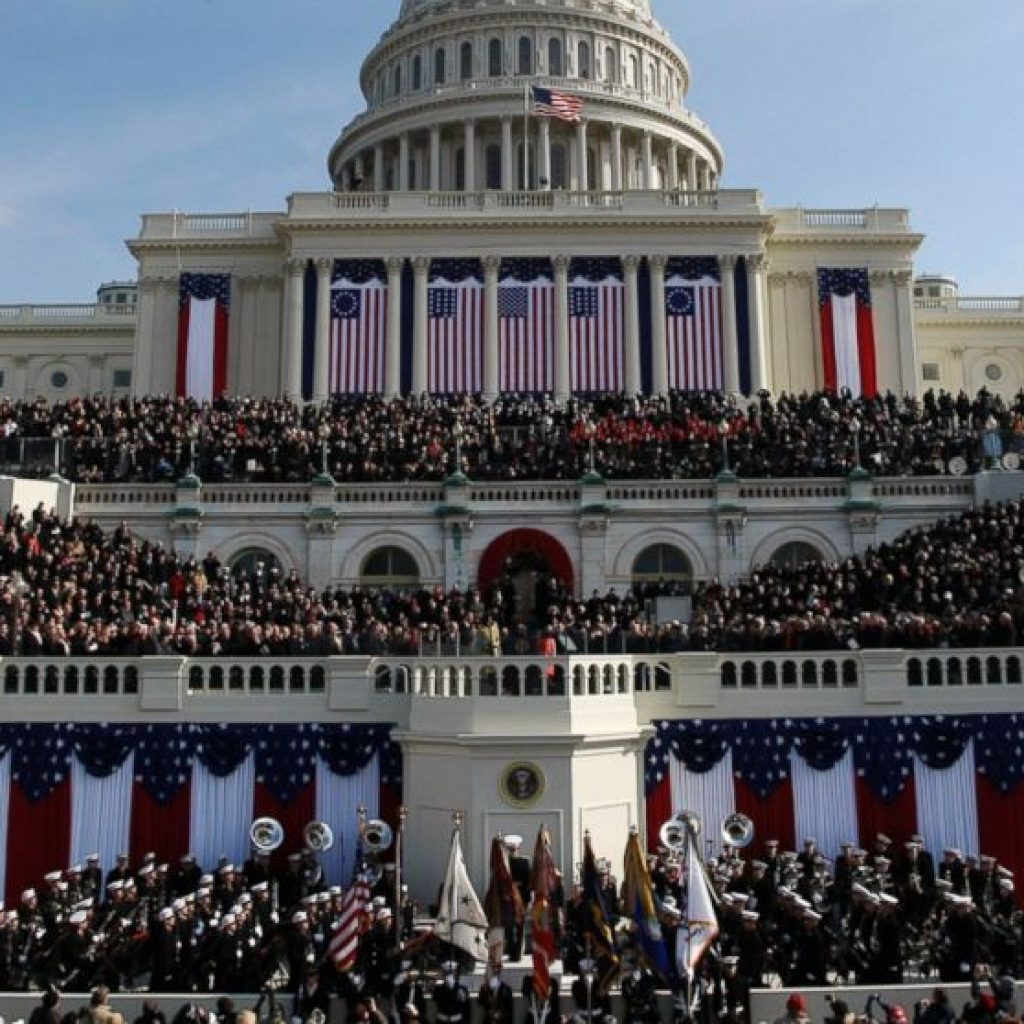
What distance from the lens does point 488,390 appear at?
55.8 meters

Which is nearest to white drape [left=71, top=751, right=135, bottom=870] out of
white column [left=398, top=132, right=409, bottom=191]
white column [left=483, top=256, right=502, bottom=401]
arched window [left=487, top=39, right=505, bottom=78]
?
white column [left=483, top=256, right=502, bottom=401]

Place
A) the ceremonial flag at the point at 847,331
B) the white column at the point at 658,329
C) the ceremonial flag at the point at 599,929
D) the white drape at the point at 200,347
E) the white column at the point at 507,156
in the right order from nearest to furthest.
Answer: the ceremonial flag at the point at 599,929 < the white column at the point at 658,329 < the ceremonial flag at the point at 847,331 < the white drape at the point at 200,347 < the white column at the point at 507,156

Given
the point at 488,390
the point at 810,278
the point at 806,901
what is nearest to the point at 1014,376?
the point at 810,278

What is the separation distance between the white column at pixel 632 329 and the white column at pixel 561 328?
2803 mm

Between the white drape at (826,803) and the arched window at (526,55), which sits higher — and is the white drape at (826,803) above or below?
below

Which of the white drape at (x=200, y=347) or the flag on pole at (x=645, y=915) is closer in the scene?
the flag on pole at (x=645, y=915)

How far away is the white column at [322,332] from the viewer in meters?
56.2

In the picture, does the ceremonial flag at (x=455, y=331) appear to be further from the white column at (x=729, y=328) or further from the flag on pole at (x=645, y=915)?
the flag on pole at (x=645, y=915)

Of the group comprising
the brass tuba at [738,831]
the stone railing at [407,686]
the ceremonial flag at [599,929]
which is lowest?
the ceremonial flag at [599,929]

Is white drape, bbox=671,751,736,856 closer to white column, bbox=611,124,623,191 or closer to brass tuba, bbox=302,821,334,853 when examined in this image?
brass tuba, bbox=302,821,334,853

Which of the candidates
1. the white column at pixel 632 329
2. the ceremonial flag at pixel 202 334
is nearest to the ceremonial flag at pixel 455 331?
the white column at pixel 632 329

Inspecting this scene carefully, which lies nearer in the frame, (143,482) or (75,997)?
(75,997)

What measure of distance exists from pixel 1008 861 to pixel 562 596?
15.7 meters

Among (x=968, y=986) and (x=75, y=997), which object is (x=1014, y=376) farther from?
(x=75, y=997)
